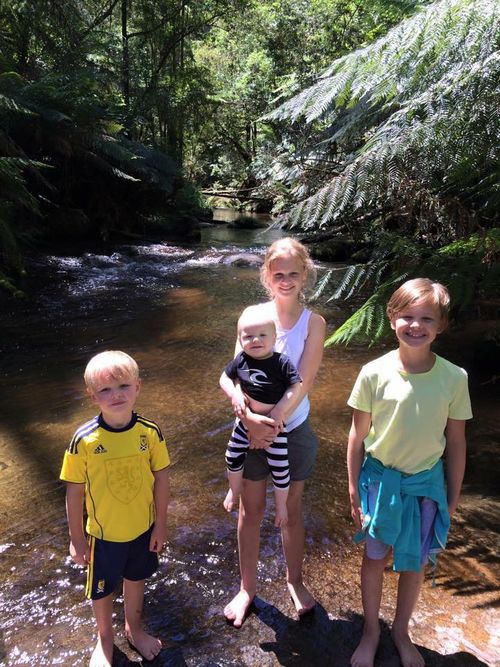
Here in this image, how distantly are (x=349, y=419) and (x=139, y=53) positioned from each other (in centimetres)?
1770

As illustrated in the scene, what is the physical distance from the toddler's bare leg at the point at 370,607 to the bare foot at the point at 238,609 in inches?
17.7

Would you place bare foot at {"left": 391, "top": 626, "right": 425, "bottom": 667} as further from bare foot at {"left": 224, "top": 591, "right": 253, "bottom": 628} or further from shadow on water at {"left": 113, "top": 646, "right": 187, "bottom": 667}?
shadow on water at {"left": 113, "top": 646, "right": 187, "bottom": 667}

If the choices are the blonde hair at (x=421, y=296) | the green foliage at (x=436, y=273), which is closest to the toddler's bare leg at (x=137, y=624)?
the blonde hair at (x=421, y=296)

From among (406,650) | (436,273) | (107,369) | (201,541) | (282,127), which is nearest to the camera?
(107,369)

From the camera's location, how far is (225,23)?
2112 cm

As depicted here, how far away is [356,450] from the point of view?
189cm

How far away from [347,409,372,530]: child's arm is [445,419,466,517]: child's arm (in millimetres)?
279

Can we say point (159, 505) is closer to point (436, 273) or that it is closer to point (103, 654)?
point (103, 654)

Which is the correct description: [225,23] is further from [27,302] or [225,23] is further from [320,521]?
[320,521]

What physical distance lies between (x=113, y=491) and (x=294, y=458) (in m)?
0.70

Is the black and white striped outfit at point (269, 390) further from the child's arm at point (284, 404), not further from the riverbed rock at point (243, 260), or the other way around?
the riverbed rock at point (243, 260)

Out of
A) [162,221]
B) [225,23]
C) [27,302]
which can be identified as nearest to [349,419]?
[27,302]

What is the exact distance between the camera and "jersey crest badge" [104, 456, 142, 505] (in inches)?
69.9

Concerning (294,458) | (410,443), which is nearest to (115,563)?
(294,458)
